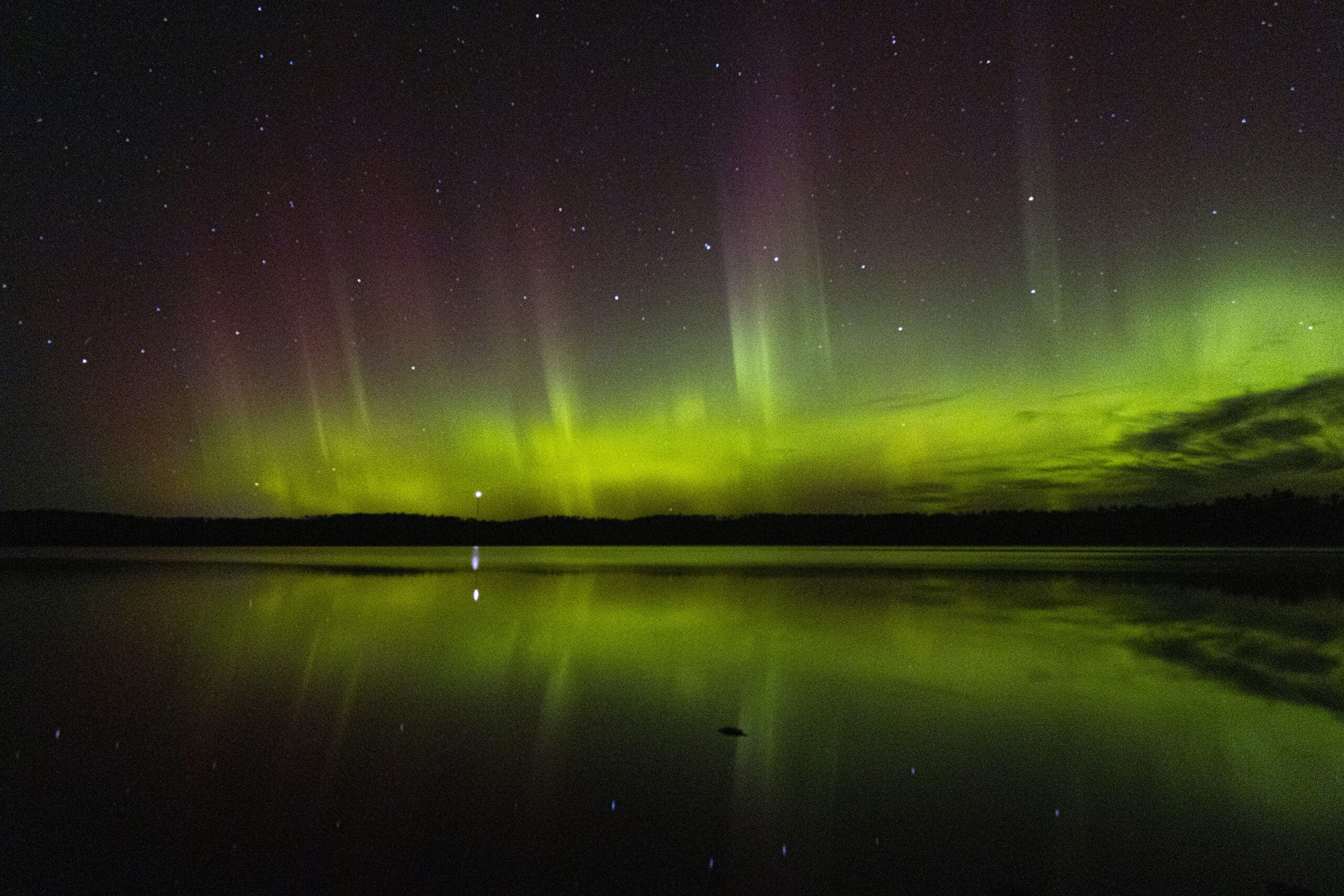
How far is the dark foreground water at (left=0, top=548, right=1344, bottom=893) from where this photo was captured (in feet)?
14.8

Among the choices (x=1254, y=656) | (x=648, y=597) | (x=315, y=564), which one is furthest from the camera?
(x=315, y=564)

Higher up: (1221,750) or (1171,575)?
(1221,750)

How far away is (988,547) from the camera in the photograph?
7169cm

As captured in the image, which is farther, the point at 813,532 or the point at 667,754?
the point at 813,532

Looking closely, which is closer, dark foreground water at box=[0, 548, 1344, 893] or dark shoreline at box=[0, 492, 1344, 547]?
dark foreground water at box=[0, 548, 1344, 893]

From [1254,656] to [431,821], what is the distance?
39.0 ft

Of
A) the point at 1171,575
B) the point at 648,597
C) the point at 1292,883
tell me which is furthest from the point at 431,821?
the point at 1171,575

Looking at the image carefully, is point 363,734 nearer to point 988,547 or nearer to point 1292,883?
point 1292,883

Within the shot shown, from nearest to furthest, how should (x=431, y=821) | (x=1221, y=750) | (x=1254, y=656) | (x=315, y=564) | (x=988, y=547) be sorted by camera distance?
1. (x=431, y=821)
2. (x=1221, y=750)
3. (x=1254, y=656)
4. (x=315, y=564)
5. (x=988, y=547)

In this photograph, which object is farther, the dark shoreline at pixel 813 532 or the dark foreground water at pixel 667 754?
the dark shoreline at pixel 813 532

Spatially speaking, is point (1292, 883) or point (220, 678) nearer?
point (1292, 883)

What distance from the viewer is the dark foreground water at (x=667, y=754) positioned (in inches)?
178

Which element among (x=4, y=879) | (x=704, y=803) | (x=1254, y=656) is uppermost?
(x=4, y=879)

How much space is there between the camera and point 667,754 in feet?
21.4
